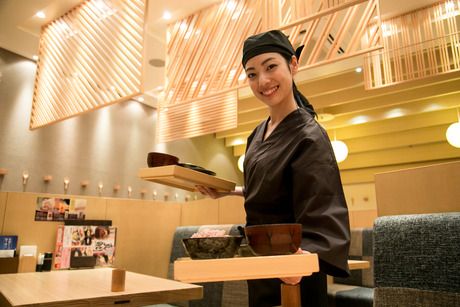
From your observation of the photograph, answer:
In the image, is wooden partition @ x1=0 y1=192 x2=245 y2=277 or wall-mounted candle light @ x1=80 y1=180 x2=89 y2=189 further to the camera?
wall-mounted candle light @ x1=80 y1=180 x2=89 y2=189

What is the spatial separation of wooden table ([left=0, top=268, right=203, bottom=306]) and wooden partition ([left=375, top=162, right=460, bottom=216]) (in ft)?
3.57

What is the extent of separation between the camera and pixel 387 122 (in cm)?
577

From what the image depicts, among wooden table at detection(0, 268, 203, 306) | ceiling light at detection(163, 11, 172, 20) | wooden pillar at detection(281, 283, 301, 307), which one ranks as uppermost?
ceiling light at detection(163, 11, 172, 20)

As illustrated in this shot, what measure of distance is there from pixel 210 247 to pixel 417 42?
13.0ft

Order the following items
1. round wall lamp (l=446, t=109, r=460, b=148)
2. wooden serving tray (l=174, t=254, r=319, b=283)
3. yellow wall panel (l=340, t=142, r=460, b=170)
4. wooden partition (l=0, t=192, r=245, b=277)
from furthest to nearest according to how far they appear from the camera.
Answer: yellow wall panel (l=340, t=142, r=460, b=170), round wall lamp (l=446, t=109, r=460, b=148), wooden partition (l=0, t=192, r=245, b=277), wooden serving tray (l=174, t=254, r=319, b=283)

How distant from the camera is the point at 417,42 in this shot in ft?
12.3

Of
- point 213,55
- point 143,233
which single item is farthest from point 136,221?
point 213,55

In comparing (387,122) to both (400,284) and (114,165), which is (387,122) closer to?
(114,165)

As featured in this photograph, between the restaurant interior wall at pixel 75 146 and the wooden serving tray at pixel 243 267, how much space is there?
4.22 m

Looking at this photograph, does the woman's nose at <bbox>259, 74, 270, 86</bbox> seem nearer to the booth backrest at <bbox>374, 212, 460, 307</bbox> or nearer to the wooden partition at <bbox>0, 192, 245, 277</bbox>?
the booth backrest at <bbox>374, 212, 460, 307</bbox>

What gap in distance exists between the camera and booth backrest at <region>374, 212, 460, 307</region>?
105 cm

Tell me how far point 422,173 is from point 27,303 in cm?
175

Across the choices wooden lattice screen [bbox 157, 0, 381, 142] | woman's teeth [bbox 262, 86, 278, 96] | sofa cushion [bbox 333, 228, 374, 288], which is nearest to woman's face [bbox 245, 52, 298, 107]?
woman's teeth [bbox 262, 86, 278, 96]

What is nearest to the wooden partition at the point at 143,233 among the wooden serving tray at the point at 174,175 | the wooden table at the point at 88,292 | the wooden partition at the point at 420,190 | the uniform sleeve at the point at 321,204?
the wooden table at the point at 88,292
